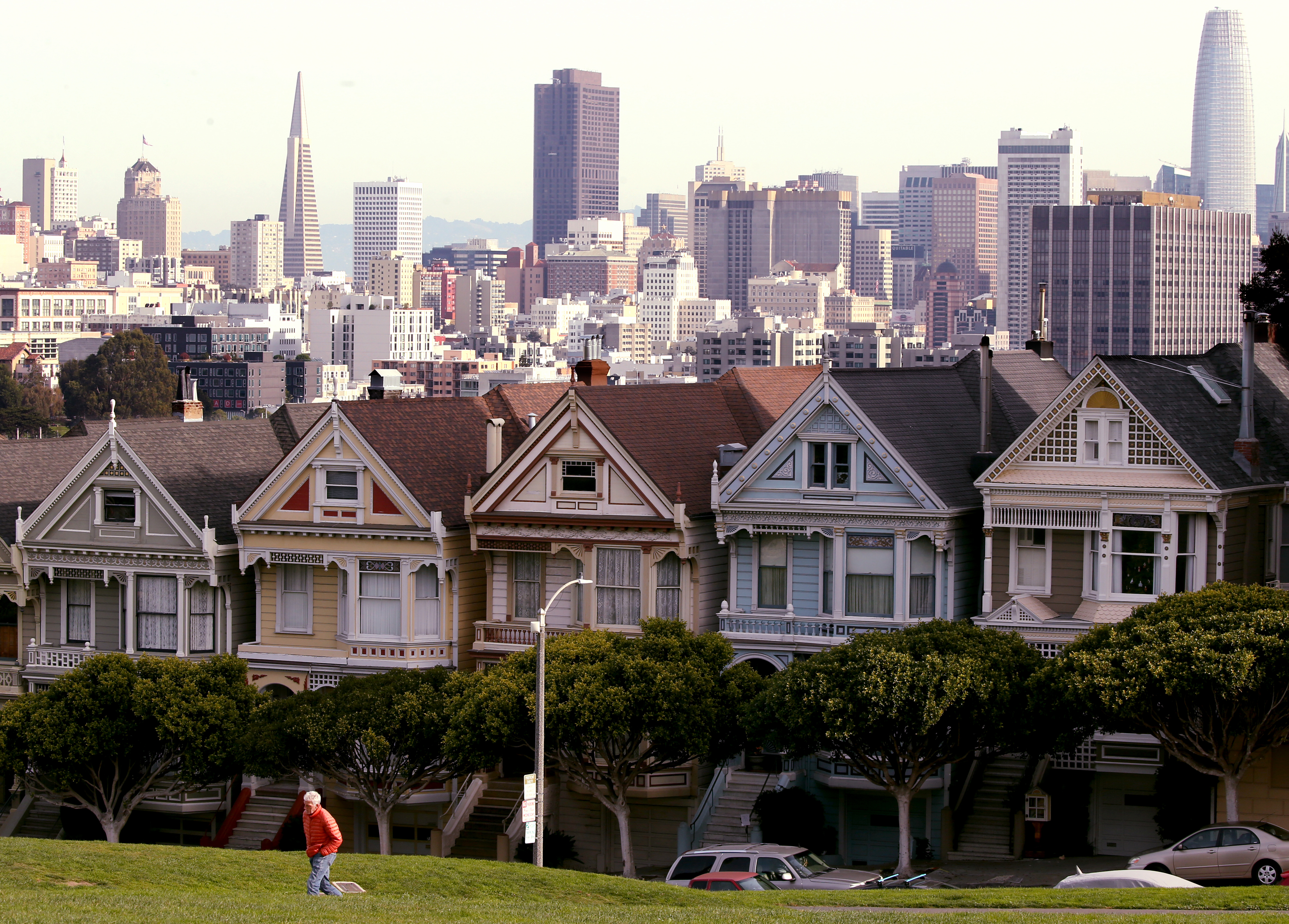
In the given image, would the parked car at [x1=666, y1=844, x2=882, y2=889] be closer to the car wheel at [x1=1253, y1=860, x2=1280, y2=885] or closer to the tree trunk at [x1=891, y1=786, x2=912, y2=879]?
A: the tree trunk at [x1=891, y1=786, x2=912, y2=879]

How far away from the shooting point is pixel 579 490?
4694 cm

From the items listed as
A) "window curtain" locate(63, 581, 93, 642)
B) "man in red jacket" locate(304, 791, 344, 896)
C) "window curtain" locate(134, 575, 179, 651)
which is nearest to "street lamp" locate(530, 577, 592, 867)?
"man in red jacket" locate(304, 791, 344, 896)

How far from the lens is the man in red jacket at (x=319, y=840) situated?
29812mm

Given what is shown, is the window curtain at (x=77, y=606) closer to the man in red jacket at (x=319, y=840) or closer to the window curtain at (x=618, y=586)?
the window curtain at (x=618, y=586)

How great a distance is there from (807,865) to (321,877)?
36.1ft

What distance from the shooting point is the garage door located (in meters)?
42.7

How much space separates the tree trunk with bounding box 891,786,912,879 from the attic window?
988cm

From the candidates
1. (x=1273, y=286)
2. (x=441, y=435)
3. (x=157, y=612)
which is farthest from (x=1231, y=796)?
(x=157, y=612)

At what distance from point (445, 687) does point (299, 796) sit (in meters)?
6.15

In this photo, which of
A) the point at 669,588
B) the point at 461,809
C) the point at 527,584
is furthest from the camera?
the point at 527,584

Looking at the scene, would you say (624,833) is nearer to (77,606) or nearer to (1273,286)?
(77,606)

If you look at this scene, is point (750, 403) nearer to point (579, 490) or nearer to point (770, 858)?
point (579, 490)

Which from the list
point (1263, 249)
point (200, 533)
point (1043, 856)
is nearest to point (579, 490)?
point (200, 533)

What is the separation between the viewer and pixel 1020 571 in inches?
1745
